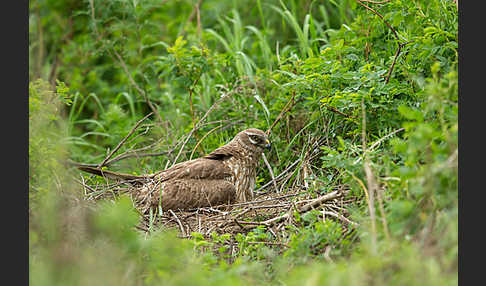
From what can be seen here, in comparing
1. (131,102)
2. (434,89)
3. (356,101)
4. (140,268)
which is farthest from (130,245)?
(131,102)

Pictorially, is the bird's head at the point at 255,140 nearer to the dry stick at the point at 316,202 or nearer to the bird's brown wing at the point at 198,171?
the bird's brown wing at the point at 198,171

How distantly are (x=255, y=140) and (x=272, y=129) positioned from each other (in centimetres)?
54

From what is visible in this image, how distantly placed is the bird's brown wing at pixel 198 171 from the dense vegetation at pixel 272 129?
2.09ft

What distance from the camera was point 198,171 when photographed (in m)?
5.70

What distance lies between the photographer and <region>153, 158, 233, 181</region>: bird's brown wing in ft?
18.6

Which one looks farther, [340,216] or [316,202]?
[316,202]

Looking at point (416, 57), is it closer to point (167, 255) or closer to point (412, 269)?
point (412, 269)

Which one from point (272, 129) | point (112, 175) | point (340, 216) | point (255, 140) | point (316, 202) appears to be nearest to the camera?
point (340, 216)

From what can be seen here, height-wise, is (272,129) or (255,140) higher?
(255,140)

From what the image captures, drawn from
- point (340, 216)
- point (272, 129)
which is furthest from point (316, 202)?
point (272, 129)

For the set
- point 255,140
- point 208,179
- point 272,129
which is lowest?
point 208,179

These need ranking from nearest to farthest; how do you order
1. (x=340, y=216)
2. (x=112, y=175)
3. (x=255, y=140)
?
(x=340, y=216), (x=112, y=175), (x=255, y=140)

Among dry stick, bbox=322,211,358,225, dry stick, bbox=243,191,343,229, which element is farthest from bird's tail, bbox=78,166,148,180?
dry stick, bbox=322,211,358,225

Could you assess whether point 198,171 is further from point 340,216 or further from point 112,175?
point 340,216
